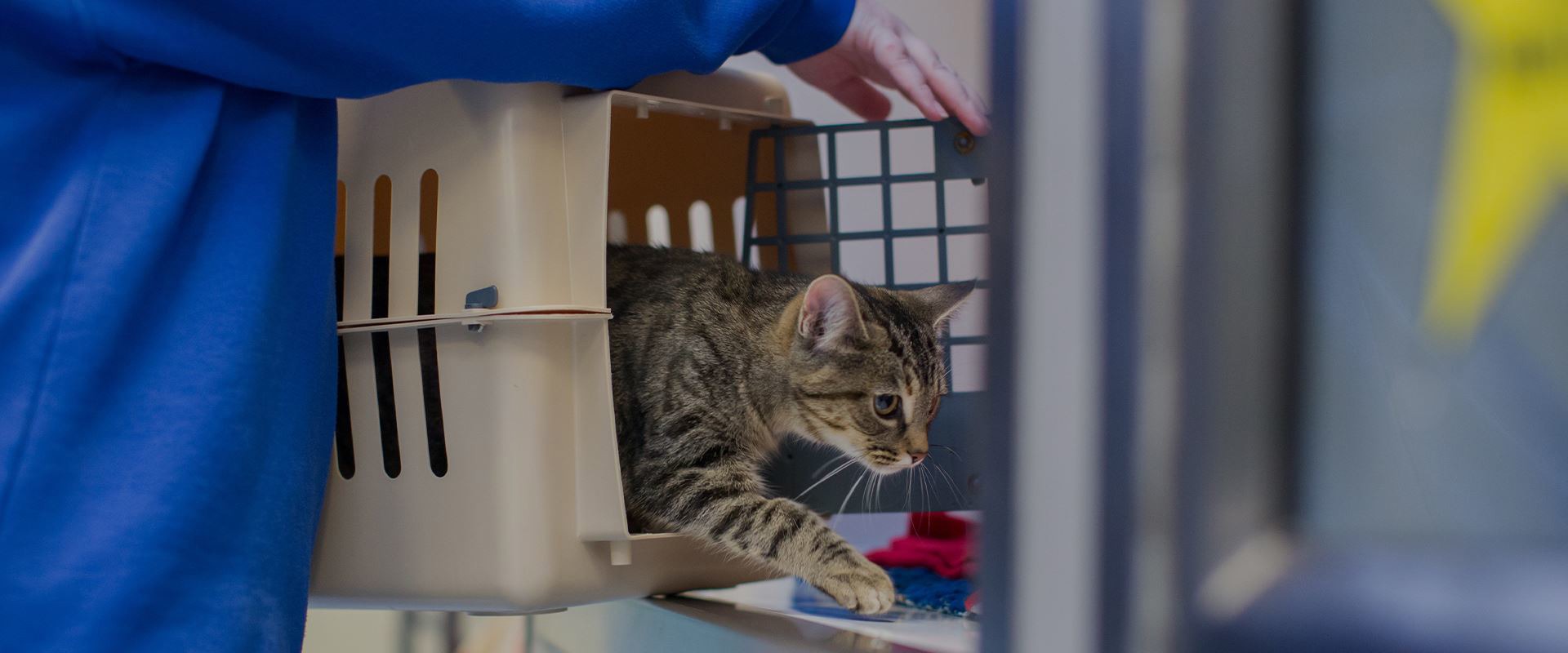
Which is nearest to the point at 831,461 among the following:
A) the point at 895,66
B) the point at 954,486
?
the point at 954,486

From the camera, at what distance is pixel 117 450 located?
85cm

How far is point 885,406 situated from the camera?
132 cm

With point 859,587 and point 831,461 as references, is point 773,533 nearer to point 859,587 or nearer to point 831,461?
point 859,587

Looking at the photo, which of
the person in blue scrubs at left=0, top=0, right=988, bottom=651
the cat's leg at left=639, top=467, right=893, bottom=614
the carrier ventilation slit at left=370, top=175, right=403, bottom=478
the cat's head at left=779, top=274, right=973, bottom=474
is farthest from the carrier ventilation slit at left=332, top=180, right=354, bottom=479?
the cat's head at left=779, top=274, right=973, bottom=474

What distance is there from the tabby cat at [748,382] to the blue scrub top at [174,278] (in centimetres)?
37

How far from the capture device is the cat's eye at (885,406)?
131 cm

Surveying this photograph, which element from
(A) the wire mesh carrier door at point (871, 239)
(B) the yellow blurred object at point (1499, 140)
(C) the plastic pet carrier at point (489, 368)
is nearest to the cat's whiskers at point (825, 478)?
(A) the wire mesh carrier door at point (871, 239)

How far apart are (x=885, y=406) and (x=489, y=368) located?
457mm

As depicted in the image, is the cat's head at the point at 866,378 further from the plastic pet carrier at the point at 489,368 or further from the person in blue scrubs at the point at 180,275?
the person in blue scrubs at the point at 180,275

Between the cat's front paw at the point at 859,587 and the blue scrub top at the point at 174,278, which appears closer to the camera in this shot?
the blue scrub top at the point at 174,278

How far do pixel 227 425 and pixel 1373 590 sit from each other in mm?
853

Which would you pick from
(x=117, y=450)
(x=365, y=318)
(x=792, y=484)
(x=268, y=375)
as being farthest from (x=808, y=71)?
(x=117, y=450)


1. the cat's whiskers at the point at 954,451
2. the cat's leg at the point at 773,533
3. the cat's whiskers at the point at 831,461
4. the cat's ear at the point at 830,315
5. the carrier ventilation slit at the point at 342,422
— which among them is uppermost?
the cat's ear at the point at 830,315

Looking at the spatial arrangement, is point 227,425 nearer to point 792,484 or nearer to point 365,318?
point 365,318
